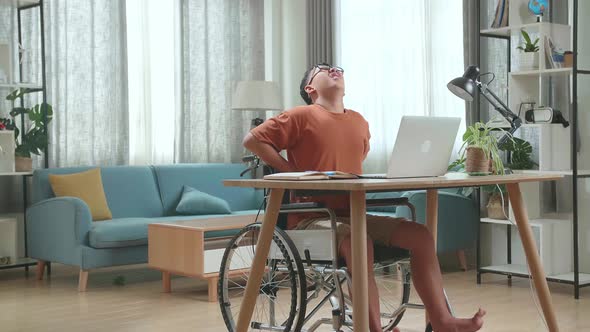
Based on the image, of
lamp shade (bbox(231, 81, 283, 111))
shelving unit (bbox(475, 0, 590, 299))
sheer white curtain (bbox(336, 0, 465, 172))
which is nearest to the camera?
shelving unit (bbox(475, 0, 590, 299))

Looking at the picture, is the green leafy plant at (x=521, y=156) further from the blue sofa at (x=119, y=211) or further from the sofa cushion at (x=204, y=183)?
the sofa cushion at (x=204, y=183)

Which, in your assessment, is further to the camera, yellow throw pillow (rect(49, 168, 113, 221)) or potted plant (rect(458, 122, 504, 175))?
yellow throw pillow (rect(49, 168, 113, 221))

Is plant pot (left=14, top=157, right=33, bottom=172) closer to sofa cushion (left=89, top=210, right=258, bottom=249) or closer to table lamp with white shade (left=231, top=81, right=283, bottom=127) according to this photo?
sofa cushion (left=89, top=210, right=258, bottom=249)

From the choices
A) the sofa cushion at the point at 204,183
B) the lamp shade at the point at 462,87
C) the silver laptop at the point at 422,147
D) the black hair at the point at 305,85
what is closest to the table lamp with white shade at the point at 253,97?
the sofa cushion at the point at 204,183

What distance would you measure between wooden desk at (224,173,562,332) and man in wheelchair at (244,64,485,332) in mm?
206

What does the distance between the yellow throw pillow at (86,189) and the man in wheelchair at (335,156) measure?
2.56m

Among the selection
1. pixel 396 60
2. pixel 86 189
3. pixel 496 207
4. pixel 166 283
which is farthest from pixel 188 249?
pixel 396 60

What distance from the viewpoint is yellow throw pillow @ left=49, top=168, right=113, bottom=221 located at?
564 centimetres

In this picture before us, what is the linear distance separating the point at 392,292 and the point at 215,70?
8.89ft

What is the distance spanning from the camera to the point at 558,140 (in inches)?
198

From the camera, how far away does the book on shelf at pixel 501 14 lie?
17.5 feet

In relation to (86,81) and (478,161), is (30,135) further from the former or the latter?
(478,161)

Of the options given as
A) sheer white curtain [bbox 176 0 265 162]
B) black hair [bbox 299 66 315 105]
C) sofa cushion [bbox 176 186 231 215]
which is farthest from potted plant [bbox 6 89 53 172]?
black hair [bbox 299 66 315 105]

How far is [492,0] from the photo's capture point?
5805 millimetres
